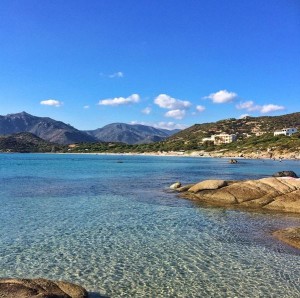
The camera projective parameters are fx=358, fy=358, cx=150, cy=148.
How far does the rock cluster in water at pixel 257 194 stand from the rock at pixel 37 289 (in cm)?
2183

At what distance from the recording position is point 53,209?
28266mm

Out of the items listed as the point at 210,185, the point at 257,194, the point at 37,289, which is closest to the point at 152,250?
the point at 37,289

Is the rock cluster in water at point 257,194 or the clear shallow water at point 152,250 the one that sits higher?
the rock cluster in water at point 257,194

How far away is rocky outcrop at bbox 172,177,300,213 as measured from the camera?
29956mm

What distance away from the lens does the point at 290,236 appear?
19.6 metres

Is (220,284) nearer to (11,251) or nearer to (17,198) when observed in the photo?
(11,251)

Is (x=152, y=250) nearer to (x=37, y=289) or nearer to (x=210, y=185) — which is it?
(x=37, y=289)

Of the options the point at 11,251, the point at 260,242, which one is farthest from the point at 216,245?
the point at 11,251

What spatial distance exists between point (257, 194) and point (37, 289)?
83.9ft

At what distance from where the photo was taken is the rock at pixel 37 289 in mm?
9750

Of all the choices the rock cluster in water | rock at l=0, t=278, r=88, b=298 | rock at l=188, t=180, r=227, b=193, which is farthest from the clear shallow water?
rock at l=188, t=180, r=227, b=193

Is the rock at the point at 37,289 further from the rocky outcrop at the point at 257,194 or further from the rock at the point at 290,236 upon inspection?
the rocky outcrop at the point at 257,194

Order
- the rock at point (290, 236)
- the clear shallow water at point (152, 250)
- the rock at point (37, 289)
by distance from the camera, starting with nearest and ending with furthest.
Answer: the rock at point (37, 289)
the clear shallow water at point (152, 250)
the rock at point (290, 236)

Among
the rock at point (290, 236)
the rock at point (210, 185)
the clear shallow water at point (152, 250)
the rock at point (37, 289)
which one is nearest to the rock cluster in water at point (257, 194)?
the rock at point (210, 185)
